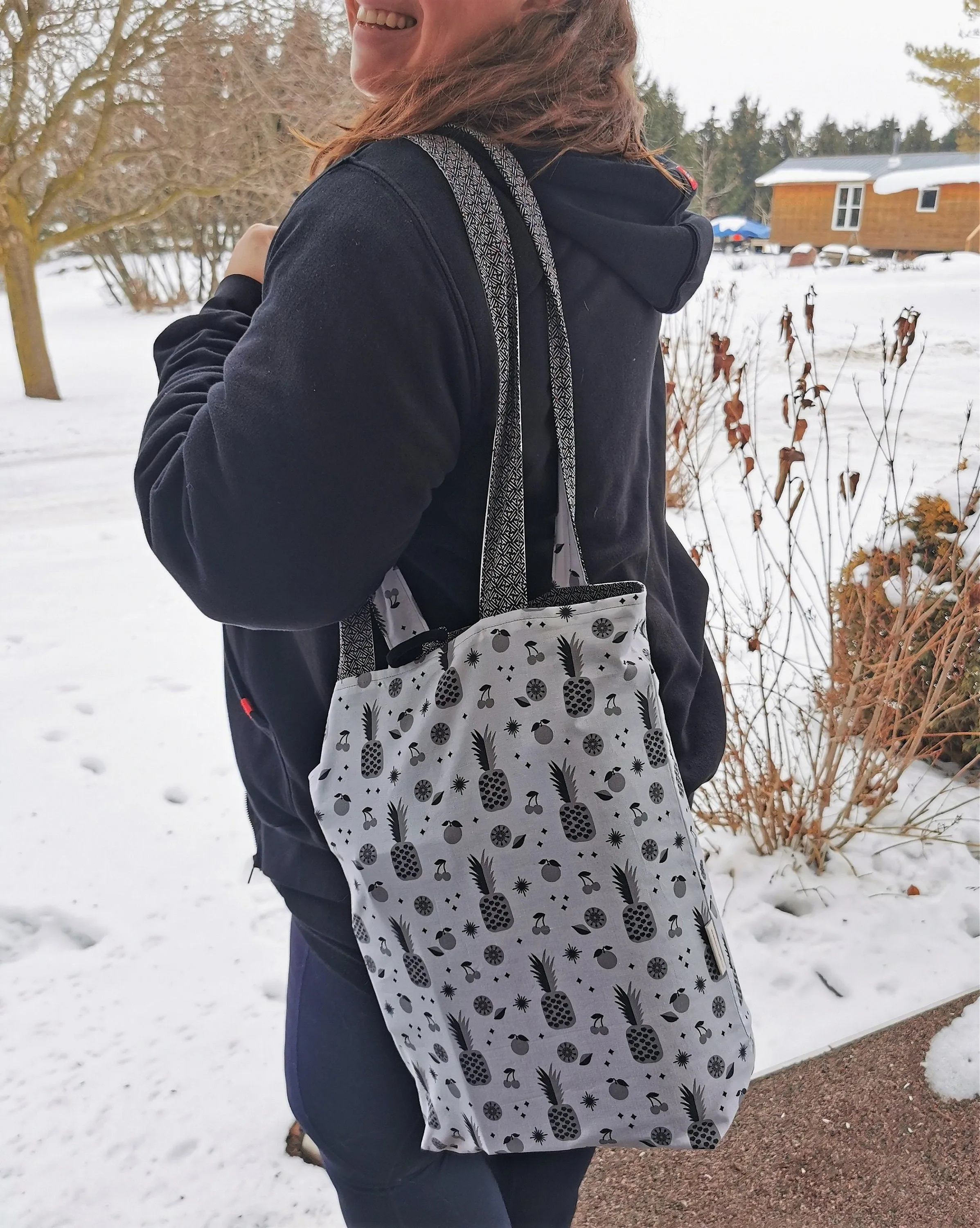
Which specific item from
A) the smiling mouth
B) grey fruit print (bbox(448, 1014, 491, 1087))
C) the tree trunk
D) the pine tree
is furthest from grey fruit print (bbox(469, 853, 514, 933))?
the tree trunk

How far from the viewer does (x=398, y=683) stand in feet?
2.60

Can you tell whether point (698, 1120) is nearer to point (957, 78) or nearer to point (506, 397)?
point (506, 397)

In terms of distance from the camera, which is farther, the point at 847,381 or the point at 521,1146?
the point at 847,381

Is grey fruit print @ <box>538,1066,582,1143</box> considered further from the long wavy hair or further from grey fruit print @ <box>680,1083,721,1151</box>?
the long wavy hair

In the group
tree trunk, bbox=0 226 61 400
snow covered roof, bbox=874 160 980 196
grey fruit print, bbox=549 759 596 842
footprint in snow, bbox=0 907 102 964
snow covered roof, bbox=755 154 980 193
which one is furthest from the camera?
snow covered roof, bbox=755 154 980 193

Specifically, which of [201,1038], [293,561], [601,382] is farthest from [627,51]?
[201,1038]

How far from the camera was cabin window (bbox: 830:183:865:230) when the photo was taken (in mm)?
22359

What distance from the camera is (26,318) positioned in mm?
12555

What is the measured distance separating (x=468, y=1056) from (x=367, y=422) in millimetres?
572

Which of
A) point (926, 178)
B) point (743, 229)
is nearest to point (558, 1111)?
point (926, 178)

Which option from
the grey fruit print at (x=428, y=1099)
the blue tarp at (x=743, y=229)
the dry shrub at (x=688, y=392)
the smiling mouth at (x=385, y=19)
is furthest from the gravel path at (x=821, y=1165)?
the blue tarp at (x=743, y=229)

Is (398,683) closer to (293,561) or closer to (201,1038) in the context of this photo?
(293,561)

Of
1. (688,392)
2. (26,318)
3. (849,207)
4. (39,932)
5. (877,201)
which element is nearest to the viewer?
(39,932)

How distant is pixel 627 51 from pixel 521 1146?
1.07 meters
